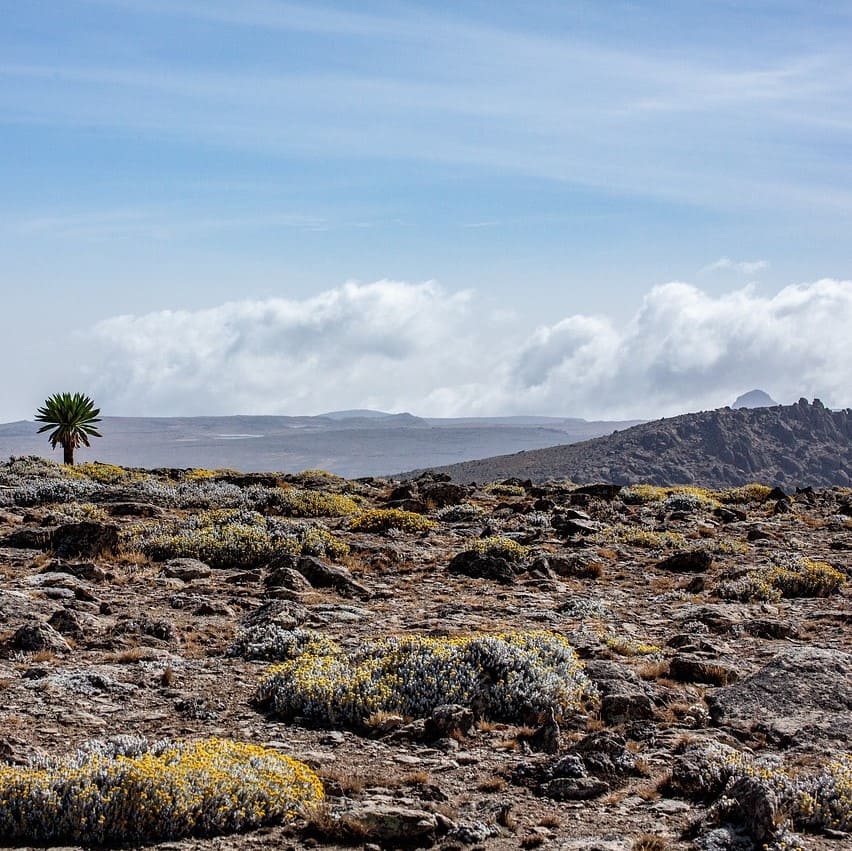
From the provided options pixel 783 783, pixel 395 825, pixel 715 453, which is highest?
pixel 715 453

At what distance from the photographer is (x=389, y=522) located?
22.8m

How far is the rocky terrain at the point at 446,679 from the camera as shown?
22.6ft

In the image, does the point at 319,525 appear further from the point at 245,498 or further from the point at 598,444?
the point at 598,444

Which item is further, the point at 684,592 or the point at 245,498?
the point at 245,498

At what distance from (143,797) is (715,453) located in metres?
144

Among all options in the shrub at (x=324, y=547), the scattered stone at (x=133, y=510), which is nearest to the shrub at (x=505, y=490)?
the scattered stone at (x=133, y=510)

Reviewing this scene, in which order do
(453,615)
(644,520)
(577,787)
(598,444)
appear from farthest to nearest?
1. (598,444)
2. (644,520)
3. (453,615)
4. (577,787)

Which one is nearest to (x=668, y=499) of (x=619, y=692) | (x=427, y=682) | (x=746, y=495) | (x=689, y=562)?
(x=746, y=495)

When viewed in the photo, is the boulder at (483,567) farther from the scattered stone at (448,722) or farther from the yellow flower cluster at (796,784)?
the yellow flower cluster at (796,784)

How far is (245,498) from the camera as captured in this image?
26156 millimetres

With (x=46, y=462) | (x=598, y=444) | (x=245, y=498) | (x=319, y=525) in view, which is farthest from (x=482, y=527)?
(x=598, y=444)

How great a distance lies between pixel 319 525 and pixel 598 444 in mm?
115972

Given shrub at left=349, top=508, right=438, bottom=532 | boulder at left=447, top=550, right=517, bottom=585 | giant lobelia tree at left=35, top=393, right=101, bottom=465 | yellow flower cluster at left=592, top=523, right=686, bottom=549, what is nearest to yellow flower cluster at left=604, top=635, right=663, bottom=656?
boulder at left=447, top=550, right=517, bottom=585

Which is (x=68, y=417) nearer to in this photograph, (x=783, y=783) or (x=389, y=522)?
(x=389, y=522)
